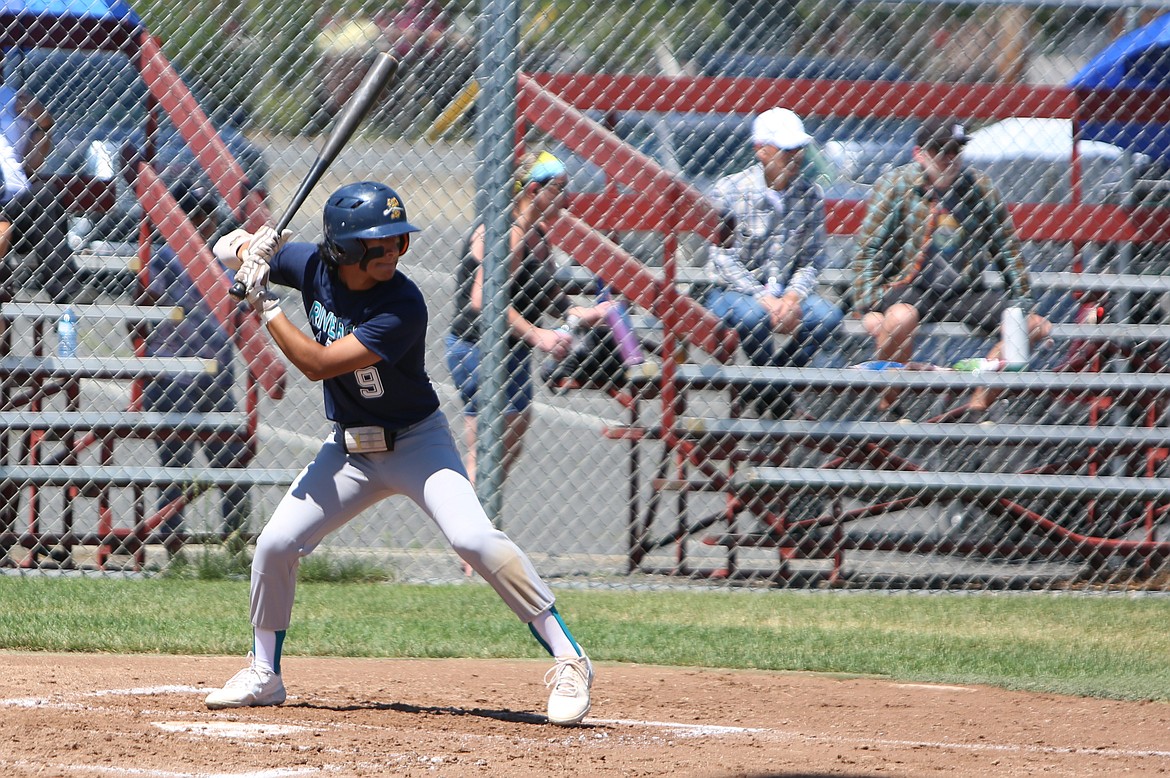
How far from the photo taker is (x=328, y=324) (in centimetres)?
420

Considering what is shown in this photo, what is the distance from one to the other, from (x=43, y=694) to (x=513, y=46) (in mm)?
3777

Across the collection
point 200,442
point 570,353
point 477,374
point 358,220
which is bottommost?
point 200,442

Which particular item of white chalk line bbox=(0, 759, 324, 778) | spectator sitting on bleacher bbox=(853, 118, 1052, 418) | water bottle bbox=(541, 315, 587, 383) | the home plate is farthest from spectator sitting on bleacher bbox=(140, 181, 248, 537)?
white chalk line bbox=(0, 759, 324, 778)

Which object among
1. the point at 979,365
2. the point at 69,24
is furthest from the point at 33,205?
the point at 979,365

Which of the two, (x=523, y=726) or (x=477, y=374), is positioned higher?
(x=477, y=374)

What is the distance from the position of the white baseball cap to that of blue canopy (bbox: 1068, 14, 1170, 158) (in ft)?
4.70

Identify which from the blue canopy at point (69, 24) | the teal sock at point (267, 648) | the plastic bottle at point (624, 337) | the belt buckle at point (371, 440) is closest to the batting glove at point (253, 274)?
the belt buckle at point (371, 440)

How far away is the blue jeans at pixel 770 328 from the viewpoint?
6918mm

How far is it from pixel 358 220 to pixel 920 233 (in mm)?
3755

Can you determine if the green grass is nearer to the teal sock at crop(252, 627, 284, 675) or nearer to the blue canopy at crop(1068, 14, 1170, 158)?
the teal sock at crop(252, 627, 284, 675)

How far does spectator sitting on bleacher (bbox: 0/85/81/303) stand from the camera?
6.92 metres

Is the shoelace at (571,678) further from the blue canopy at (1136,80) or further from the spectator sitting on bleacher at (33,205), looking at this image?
the blue canopy at (1136,80)

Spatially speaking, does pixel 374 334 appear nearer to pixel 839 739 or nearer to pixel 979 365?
pixel 839 739

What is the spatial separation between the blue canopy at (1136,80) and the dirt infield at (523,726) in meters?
3.39
